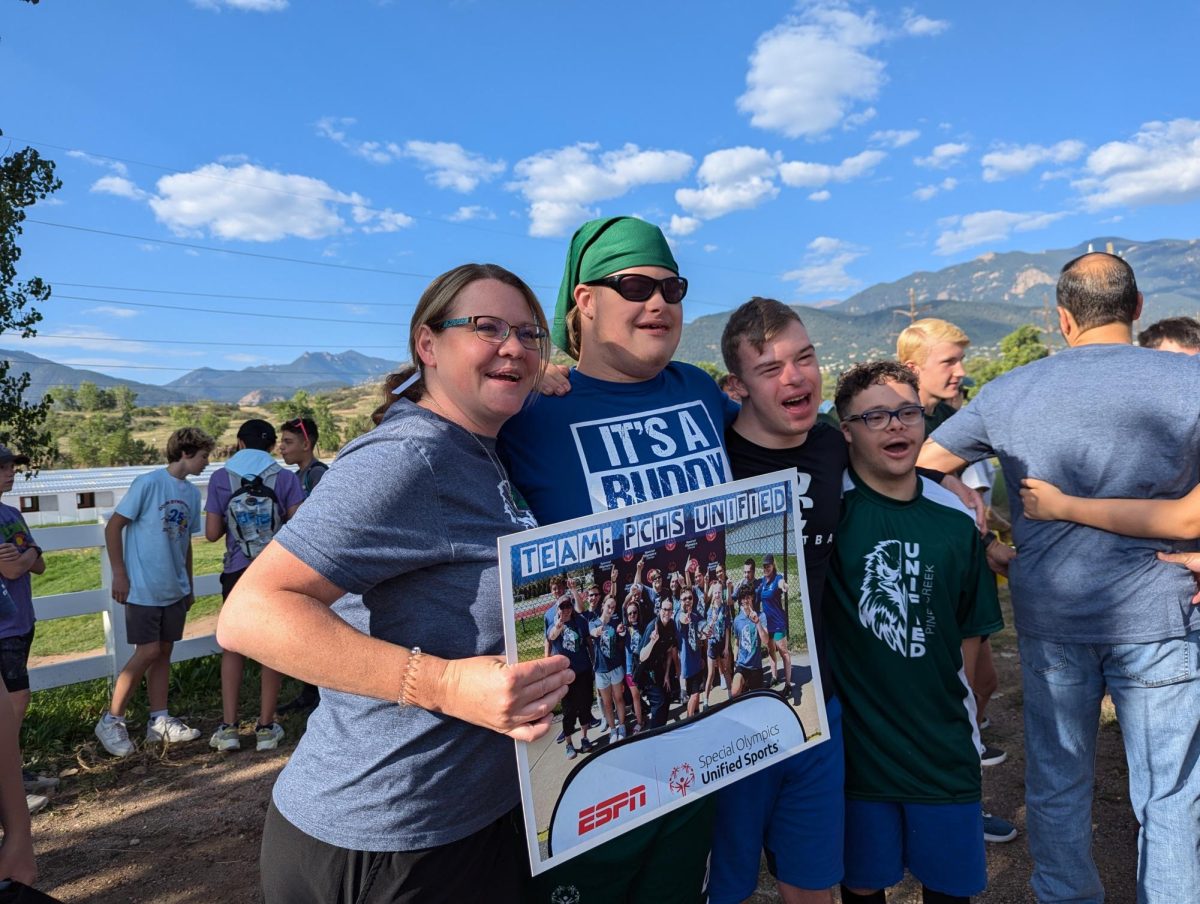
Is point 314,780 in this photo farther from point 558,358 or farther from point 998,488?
point 998,488

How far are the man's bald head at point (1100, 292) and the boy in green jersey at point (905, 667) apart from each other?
0.86 m

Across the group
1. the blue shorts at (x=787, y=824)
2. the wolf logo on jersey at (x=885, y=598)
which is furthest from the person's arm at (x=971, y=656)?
the blue shorts at (x=787, y=824)

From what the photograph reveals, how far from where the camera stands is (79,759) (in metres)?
5.15

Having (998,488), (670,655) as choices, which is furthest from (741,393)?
(998,488)

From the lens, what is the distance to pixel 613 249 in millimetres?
2191

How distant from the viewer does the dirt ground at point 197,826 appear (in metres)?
3.58

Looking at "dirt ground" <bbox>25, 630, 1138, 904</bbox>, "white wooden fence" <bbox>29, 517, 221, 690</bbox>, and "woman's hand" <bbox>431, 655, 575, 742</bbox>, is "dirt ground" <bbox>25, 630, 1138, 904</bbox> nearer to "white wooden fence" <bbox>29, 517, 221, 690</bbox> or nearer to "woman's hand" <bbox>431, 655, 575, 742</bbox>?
"white wooden fence" <bbox>29, 517, 221, 690</bbox>

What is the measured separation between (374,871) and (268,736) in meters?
4.57

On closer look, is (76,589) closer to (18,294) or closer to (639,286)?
(18,294)

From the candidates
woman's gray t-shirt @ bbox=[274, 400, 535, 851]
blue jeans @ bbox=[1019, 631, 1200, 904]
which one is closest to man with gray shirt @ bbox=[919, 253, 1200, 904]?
blue jeans @ bbox=[1019, 631, 1200, 904]

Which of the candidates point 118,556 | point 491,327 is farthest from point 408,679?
point 118,556

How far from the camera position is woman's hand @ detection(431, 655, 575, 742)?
1.36 m

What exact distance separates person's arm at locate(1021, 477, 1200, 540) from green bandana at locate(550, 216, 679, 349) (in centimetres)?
162

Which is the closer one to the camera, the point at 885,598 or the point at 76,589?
the point at 885,598
